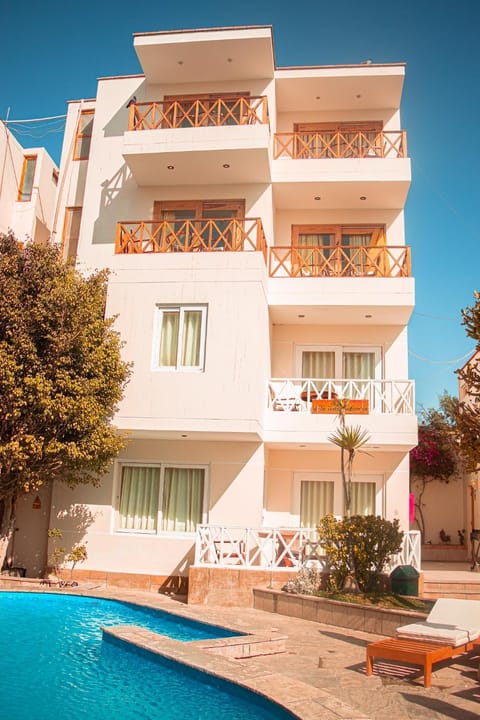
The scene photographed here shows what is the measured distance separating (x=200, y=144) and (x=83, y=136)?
5163 mm

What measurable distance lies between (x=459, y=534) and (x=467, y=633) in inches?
529

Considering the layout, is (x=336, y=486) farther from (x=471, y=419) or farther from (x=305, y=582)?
(x=471, y=419)

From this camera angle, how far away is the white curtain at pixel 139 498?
51.0ft

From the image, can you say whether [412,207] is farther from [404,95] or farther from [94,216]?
[94,216]

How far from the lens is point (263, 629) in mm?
10266

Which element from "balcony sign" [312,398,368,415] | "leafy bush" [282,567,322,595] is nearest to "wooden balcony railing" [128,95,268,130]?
"balcony sign" [312,398,368,415]

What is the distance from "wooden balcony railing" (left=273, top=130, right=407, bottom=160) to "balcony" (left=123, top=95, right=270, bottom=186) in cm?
153

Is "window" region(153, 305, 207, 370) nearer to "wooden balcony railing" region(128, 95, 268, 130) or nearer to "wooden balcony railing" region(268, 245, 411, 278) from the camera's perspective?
"wooden balcony railing" region(268, 245, 411, 278)

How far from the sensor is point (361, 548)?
12531 mm

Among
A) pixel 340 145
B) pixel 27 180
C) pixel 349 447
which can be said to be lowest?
pixel 349 447

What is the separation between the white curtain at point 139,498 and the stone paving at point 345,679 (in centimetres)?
435

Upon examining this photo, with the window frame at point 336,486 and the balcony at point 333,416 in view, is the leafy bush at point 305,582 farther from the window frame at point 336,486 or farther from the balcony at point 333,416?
the window frame at point 336,486

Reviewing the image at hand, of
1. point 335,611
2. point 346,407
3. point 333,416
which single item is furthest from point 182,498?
point 335,611

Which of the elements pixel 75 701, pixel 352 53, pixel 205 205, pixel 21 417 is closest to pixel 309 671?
pixel 75 701
